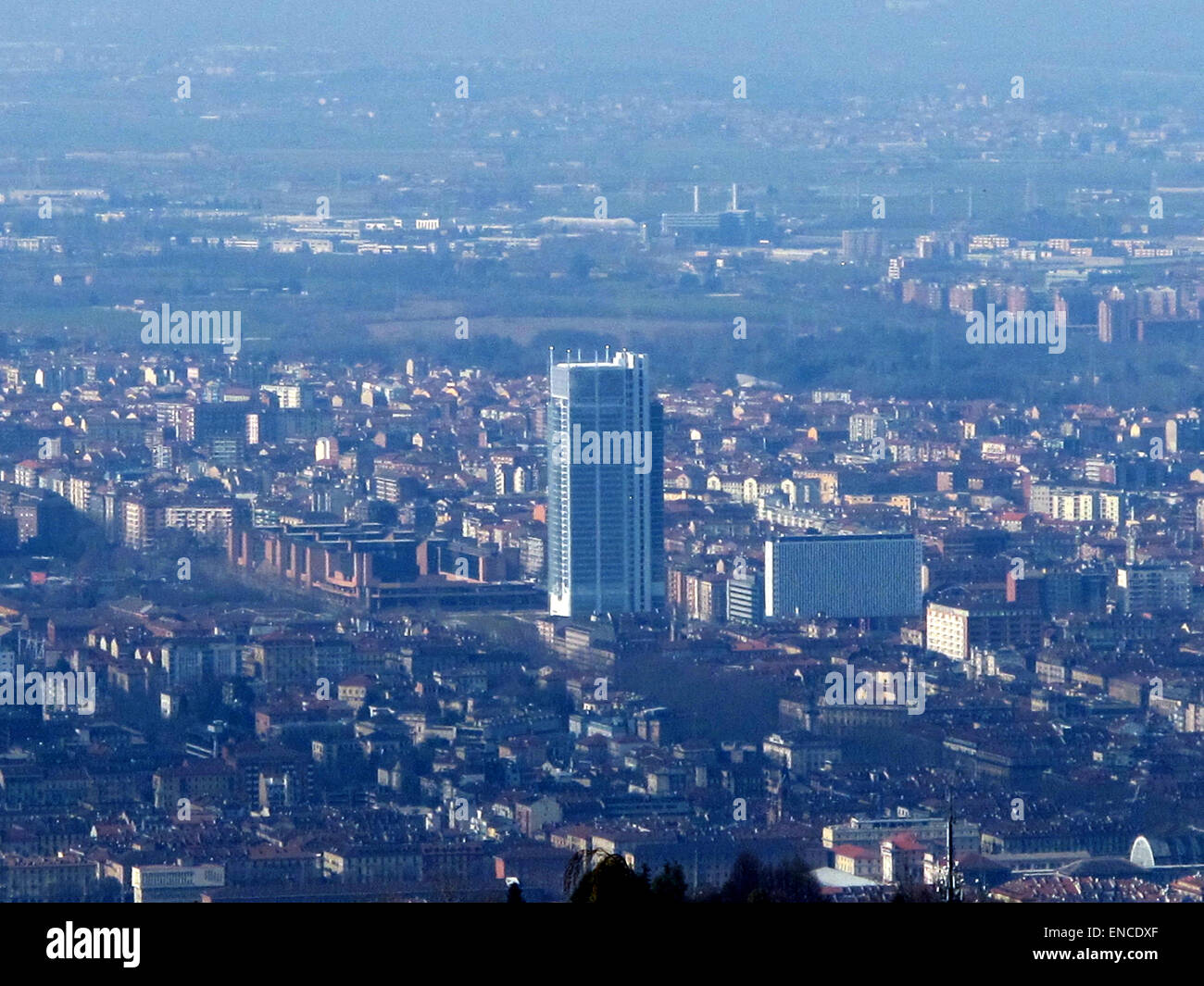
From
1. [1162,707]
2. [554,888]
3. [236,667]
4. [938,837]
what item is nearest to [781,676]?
[1162,707]

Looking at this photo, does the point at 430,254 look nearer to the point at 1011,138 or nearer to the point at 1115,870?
the point at 1011,138

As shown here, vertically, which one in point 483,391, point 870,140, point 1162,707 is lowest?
point 1162,707

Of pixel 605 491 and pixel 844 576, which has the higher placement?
pixel 605 491

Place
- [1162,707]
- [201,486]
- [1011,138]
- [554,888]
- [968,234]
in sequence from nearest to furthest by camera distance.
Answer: [554,888], [1162,707], [201,486], [968,234], [1011,138]

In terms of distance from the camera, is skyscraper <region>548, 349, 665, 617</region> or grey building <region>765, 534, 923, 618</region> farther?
skyscraper <region>548, 349, 665, 617</region>

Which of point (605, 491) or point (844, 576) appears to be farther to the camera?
point (605, 491)

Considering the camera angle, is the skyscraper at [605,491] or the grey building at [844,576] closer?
the grey building at [844,576]
